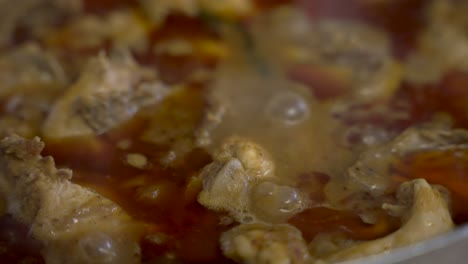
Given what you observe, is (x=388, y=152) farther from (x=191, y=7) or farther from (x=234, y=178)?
(x=191, y=7)

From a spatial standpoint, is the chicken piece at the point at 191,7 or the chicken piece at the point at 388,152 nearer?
the chicken piece at the point at 388,152

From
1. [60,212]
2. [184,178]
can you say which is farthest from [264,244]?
[60,212]

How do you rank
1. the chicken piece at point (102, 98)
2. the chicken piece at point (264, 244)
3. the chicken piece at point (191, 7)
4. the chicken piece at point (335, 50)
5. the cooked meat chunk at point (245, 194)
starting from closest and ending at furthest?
the chicken piece at point (264, 244), the cooked meat chunk at point (245, 194), the chicken piece at point (102, 98), the chicken piece at point (335, 50), the chicken piece at point (191, 7)

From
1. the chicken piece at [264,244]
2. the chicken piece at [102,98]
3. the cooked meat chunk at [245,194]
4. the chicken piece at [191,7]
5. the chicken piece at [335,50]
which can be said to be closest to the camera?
the chicken piece at [264,244]

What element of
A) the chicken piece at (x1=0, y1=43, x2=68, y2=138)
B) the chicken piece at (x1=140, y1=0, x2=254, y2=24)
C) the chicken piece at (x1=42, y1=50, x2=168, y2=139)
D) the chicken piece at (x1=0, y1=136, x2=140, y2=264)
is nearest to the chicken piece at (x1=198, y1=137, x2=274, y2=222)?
the chicken piece at (x1=0, y1=136, x2=140, y2=264)

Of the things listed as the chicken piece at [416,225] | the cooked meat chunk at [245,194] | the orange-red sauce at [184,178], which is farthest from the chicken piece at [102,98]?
the chicken piece at [416,225]

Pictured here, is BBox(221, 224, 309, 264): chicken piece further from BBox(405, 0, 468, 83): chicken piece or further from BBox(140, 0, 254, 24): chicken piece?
BBox(140, 0, 254, 24): chicken piece

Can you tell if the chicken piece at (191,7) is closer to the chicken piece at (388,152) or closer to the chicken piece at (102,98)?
the chicken piece at (102,98)

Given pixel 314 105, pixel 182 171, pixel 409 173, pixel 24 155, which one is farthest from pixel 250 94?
pixel 24 155
